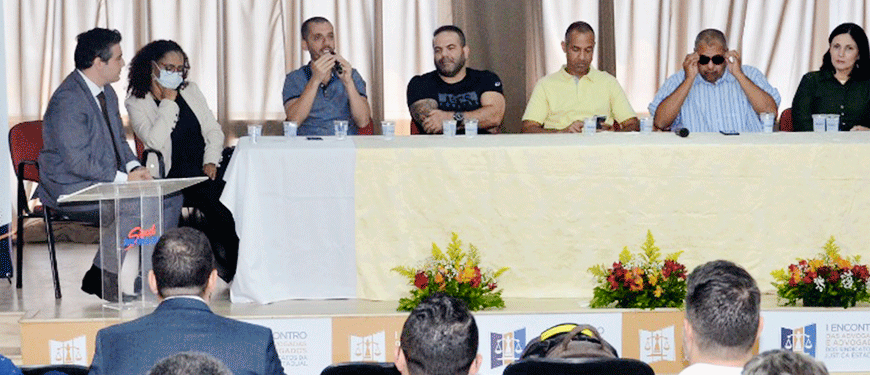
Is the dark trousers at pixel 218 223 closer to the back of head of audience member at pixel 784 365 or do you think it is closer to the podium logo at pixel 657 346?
the podium logo at pixel 657 346

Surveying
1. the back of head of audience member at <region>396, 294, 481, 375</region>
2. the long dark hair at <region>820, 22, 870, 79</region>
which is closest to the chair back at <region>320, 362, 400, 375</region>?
the back of head of audience member at <region>396, 294, 481, 375</region>

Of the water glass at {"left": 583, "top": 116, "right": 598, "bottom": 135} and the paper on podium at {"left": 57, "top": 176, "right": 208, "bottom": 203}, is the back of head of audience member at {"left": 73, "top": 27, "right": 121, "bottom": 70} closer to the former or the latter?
the paper on podium at {"left": 57, "top": 176, "right": 208, "bottom": 203}

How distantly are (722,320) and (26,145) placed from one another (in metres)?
4.89

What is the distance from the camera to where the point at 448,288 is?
5.37 metres

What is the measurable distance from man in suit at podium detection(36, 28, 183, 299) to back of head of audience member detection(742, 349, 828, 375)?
415 cm

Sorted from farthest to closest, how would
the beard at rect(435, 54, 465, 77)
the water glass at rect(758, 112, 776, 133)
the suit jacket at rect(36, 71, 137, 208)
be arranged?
the beard at rect(435, 54, 465, 77) < the water glass at rect(758, 112, 776, 133) < the suit jacket at rect(36, 71, 137, 208)

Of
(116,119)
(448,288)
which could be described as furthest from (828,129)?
(116,119)

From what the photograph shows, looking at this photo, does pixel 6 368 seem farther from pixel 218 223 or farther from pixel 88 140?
pixel 218 223

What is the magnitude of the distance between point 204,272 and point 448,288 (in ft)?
6.51

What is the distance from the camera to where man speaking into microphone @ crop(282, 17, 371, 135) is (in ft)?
21.9

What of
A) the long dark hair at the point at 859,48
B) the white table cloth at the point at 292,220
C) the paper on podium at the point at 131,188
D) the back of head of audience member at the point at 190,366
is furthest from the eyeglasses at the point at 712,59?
the back of head of audience member at the point at 190,366

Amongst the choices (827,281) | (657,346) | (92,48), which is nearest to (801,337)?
(827,281)

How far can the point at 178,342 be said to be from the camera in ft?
10.8

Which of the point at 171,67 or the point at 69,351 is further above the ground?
the point at 171,67
